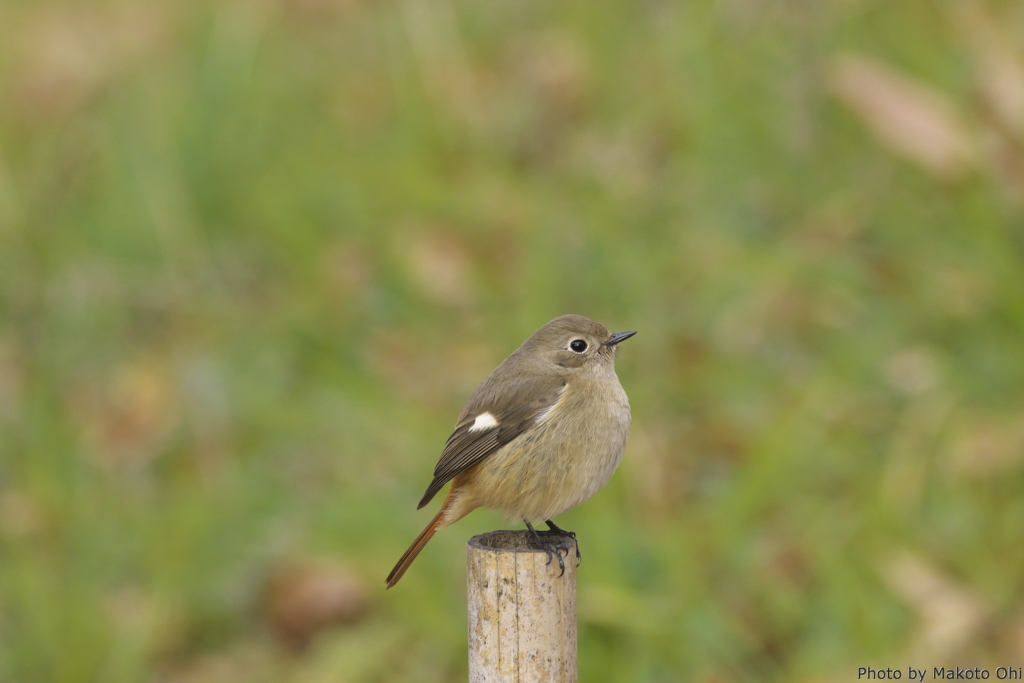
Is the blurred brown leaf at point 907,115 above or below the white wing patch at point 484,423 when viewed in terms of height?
above

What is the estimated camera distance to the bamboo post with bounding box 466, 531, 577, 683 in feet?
9.41

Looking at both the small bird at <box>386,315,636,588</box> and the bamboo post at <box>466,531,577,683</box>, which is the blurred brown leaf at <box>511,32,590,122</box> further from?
the bamboo post at <box>466,531,577,683</box>

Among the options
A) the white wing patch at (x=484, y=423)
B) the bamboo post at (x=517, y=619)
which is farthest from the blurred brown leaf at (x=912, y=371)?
the bamboo post at (x=517, y=619)

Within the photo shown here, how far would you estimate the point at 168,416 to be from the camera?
7.09 meters

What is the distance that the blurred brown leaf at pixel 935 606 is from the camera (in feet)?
15.5

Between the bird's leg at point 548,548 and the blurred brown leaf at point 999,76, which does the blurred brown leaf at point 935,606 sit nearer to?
the bird's leg at point 548,548

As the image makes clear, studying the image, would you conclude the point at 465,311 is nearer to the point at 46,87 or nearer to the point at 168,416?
the point at 168,416

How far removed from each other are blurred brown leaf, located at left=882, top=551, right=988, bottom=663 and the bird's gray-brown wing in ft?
6.83

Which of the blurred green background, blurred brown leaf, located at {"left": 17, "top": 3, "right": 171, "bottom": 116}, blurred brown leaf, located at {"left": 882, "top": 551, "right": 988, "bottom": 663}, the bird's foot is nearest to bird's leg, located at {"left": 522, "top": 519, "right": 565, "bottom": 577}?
the bird's foot

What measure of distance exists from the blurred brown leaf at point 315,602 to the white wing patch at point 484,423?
2187mm

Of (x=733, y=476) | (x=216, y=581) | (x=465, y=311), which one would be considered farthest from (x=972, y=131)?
(x=216, y=581)

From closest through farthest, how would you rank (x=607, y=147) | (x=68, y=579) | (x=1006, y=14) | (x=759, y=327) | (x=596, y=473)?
(x=596, y=473), (x=68, y=579), (x=759, y=327), (x=1006, y=14), (x=607, y=147)

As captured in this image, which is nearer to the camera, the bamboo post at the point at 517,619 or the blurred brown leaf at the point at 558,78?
the bamboo post at the point at 517,619

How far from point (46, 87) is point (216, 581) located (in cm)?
599
